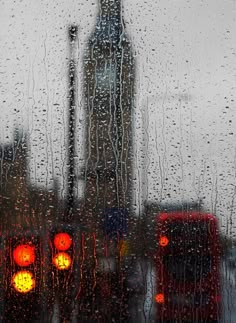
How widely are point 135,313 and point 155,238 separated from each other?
228 millimetres

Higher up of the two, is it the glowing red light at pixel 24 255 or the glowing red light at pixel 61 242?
the glowing red light at pixel 61 242

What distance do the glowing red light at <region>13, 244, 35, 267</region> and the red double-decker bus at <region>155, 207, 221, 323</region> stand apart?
0.37 meters

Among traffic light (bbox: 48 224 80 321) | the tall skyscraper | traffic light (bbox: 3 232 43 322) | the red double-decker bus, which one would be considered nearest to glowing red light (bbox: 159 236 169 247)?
the red double-decker bus

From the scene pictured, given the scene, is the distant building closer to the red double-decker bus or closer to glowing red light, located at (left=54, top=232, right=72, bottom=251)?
glowing red light, located at (left=54, top=232, right=72, bottom=251)

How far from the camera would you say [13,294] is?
1.64m

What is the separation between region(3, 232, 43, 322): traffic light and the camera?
162cm

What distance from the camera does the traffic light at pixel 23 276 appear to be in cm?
162

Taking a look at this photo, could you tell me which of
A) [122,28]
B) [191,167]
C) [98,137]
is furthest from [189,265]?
[122,28]

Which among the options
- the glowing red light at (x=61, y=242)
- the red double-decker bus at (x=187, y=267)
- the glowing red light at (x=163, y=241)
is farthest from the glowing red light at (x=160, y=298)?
the glowing red light at (x=61, y=242)

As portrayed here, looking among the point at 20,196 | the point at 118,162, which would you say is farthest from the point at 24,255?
the point at 118,162

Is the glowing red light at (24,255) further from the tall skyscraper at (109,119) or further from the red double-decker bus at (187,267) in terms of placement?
the red double-decker bus at (187,267)

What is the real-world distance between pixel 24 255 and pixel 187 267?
0.48 metres

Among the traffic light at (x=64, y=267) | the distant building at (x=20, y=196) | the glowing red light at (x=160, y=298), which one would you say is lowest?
the glowing red light at (x=160, y=298)

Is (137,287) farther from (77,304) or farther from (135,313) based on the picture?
(77,304)
